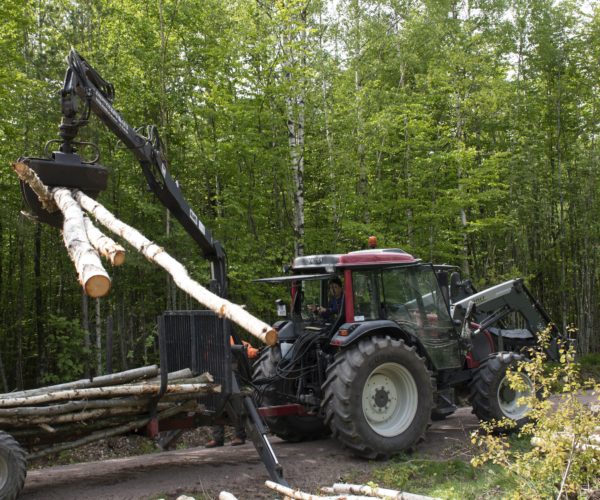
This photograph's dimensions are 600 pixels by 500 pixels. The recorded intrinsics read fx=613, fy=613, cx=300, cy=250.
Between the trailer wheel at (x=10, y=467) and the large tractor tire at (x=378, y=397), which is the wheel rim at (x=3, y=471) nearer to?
the trailer wheel at (x=10, y=467)

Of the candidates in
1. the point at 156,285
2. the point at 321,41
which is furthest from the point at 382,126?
the point at 156,285

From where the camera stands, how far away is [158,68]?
43.2 feet

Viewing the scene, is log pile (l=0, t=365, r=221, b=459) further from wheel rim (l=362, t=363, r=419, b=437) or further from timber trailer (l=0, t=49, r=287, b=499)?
wheel rim (l=362, t=363, r=419, b=437)

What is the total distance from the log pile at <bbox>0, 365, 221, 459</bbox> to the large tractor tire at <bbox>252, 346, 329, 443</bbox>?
130 cm

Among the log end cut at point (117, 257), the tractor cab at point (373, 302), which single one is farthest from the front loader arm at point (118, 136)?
the log end cut at point (117, 257)

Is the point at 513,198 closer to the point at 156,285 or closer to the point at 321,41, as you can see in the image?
the point at 321,41

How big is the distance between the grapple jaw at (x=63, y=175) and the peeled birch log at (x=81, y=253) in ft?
0.79

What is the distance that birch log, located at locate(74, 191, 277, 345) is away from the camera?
328 cm

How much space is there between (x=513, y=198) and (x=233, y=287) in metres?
10.7

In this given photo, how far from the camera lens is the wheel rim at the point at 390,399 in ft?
23.4

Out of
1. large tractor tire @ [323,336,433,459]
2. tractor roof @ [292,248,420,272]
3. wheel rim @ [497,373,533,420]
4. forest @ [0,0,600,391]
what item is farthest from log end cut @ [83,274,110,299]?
forest @ [0,0,600,391]

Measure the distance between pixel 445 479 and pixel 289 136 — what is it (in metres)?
8.85

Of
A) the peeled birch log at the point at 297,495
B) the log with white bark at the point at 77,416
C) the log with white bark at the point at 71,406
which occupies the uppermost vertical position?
the log with white bark at the point at 71,406

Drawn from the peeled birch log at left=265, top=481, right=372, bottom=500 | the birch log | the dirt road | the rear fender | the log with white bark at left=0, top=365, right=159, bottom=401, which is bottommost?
the dirt road
